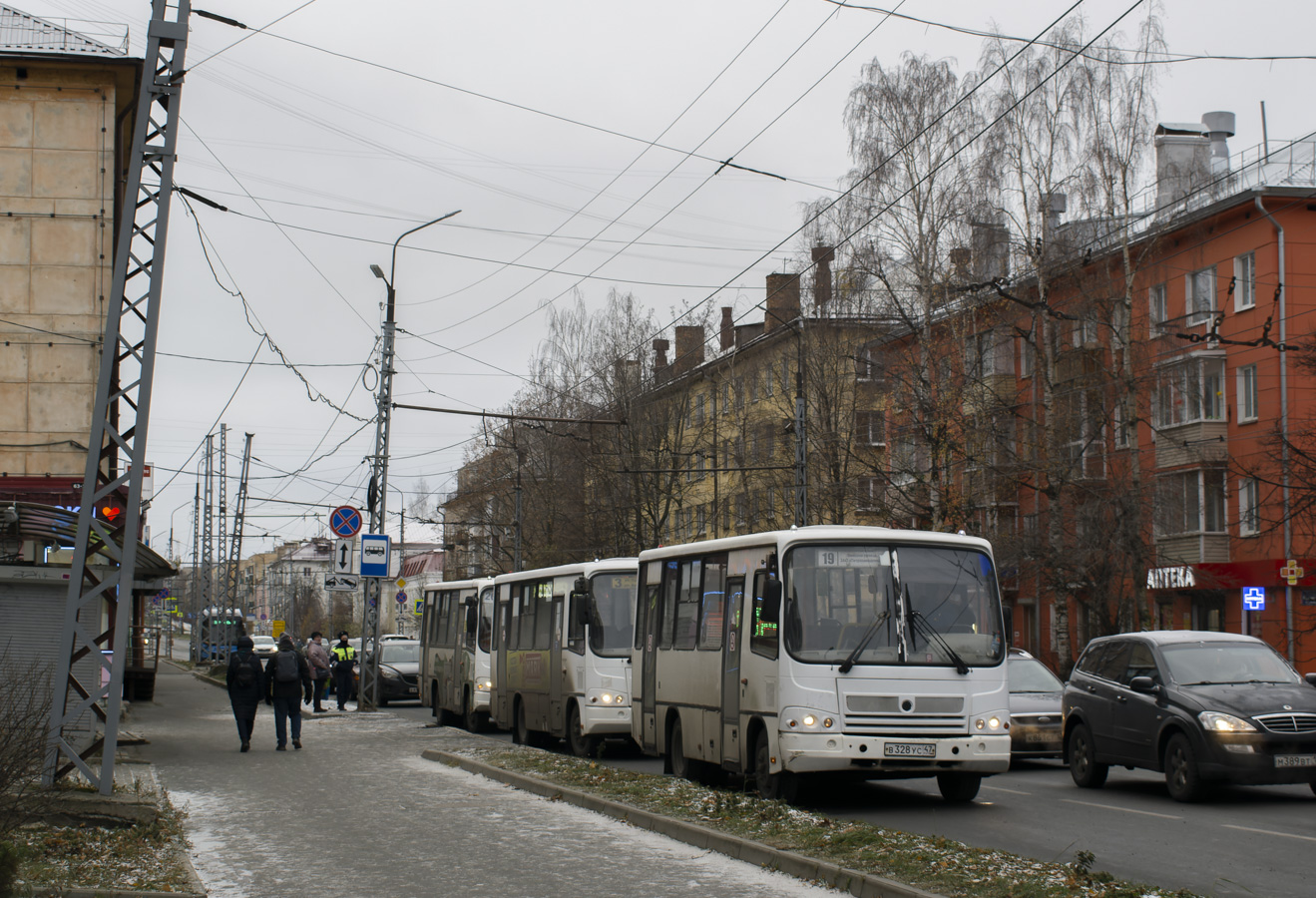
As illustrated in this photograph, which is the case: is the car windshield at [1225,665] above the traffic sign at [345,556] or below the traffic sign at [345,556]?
below

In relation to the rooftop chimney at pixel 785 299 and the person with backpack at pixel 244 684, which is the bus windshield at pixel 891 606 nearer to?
the person with backpack at pixel 244 684

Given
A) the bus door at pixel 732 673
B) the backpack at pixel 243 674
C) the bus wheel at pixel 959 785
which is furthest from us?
the backpack at pixel 243 674

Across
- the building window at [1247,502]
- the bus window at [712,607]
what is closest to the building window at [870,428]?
the building window at [1247,502]

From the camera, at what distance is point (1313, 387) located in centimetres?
3481

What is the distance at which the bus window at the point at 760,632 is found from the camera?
13.2 metres

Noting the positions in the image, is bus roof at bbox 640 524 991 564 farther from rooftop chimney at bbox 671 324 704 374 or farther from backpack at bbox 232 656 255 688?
rooftop chimney at bbox 671 324 704 374

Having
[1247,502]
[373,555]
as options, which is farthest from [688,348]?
[373,555]

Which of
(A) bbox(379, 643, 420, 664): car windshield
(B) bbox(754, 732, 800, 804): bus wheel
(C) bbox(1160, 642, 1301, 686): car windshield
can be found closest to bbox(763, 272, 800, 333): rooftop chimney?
(A) bbox(379, 643, 420, 664): car windshield

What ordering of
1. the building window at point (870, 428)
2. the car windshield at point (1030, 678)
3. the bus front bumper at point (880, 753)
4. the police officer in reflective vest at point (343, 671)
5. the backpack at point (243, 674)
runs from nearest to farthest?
the bus front bumper at point (880, 753), the car windshield at point (1030, 678), the backpack at point (243, 674), the police officer in reflective vest at point (343, 671), the building window at point (870, 428)

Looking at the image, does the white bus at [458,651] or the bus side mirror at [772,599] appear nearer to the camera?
the bus side mirror at [772,599]

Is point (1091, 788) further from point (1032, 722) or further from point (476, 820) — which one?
point (476, 820)

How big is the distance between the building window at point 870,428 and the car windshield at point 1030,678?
2144cm

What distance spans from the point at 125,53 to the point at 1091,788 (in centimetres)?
2136

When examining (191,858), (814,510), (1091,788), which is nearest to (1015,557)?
(814,510)
